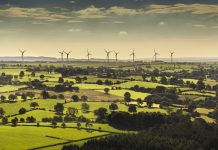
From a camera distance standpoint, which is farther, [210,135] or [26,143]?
[210,135]

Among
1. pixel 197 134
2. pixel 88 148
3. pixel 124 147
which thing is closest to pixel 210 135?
pixel 197 134

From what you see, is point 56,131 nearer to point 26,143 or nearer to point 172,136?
point 26,143

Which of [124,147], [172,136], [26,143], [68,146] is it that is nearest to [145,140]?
[124,147]

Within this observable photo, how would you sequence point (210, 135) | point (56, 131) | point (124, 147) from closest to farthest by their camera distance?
point (124, 147) < point (56, 131) < point (210, 135)

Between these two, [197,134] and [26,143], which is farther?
[197,134]

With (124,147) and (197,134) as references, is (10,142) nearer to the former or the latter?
(124,147)

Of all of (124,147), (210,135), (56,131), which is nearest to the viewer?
(124,147)
